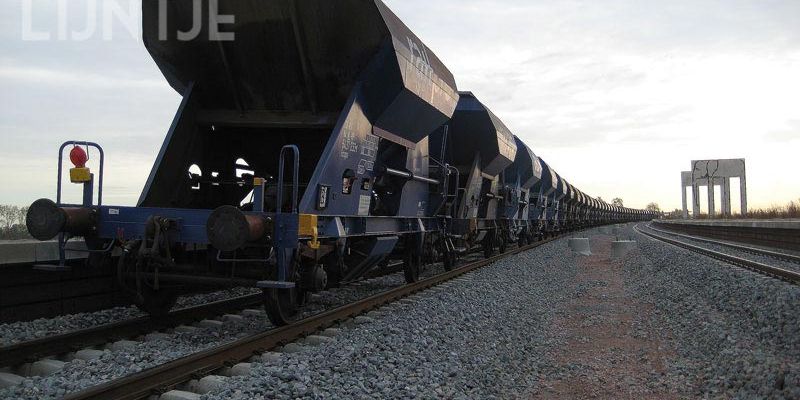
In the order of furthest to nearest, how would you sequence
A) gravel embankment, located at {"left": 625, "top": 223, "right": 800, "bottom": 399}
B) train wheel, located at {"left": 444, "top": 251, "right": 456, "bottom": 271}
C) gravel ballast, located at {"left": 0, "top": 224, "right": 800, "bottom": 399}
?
train wheel, located at {"left": 444, "top": 251, "right": 456, "bottom": 271} → gravel embankment, located at {"left": 625, "top": 223, "right": 800, "bottom": 399} → gravel ballast, located at {"left": 0, "top": 224, "right": 800, "bottom": 399}

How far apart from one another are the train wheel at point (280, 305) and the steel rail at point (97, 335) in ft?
3.59

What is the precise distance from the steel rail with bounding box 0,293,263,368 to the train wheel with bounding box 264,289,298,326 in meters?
1.09

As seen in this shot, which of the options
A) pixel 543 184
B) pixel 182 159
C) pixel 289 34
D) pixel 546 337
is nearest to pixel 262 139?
pixel 182 159

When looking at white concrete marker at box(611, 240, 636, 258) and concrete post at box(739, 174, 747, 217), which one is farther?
concrete post at box(739, 174, 747, 217)

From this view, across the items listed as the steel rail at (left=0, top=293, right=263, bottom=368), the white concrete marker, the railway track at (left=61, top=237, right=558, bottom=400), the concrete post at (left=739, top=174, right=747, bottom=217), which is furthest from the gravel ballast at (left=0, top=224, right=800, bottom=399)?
the concrete post at (left=739, top=174, right=747, bottom=217)

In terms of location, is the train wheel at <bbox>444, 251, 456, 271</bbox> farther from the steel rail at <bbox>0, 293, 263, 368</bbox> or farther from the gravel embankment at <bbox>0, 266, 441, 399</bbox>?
→ the steel rail at <bbox>0, 293, 263, 368</bbox>

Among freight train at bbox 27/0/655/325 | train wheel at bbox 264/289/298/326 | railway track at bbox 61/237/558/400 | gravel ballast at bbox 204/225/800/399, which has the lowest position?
gravel ballast at bbox 204/225/800/399

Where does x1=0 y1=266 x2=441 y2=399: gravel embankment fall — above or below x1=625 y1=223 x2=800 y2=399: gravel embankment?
above

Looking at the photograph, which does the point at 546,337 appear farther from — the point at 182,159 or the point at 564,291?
the point at 182,159

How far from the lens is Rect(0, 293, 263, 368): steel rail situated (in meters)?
4.20

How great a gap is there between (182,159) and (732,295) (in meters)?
7.86

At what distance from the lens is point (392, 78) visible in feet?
20.9

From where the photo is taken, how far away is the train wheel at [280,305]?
5180 mm

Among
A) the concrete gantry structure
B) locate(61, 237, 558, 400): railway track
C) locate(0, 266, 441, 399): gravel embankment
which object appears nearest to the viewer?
locate(61, 237, 558, 400): railway track
